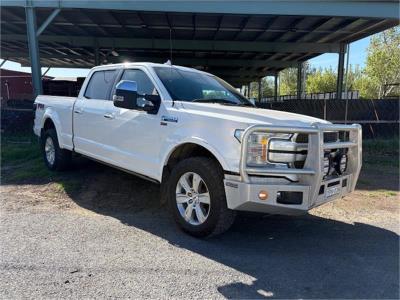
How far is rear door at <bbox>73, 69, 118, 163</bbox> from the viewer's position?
6113 millimetres

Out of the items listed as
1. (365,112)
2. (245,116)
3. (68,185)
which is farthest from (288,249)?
(365,112)

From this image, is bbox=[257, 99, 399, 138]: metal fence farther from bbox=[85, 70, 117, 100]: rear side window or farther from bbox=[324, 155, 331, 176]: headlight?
bbox=[324, 155, 331, 176]: headlight

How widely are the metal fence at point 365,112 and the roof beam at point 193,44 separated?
16.4 feet

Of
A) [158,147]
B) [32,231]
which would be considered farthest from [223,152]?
[32,231]

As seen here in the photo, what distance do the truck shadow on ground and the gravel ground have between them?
0.04 feet

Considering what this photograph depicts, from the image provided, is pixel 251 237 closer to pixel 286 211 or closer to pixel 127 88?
pixel 286 211

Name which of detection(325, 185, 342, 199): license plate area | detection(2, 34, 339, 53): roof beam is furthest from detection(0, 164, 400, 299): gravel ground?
detection(2, 34, 339, 53): roof beam

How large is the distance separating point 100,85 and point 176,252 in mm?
3398

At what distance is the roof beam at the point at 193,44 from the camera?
19609mm

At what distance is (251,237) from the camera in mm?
4898

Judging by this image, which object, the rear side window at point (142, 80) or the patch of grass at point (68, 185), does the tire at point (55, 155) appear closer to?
the patch of grass at point (68, 185)

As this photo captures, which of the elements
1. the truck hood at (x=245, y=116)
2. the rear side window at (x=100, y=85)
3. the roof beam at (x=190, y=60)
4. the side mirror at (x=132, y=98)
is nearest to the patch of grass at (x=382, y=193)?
the truck hood at (x=245, y=116)

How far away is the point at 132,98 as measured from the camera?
16.5 feet

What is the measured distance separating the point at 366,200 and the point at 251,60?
2163 cm
